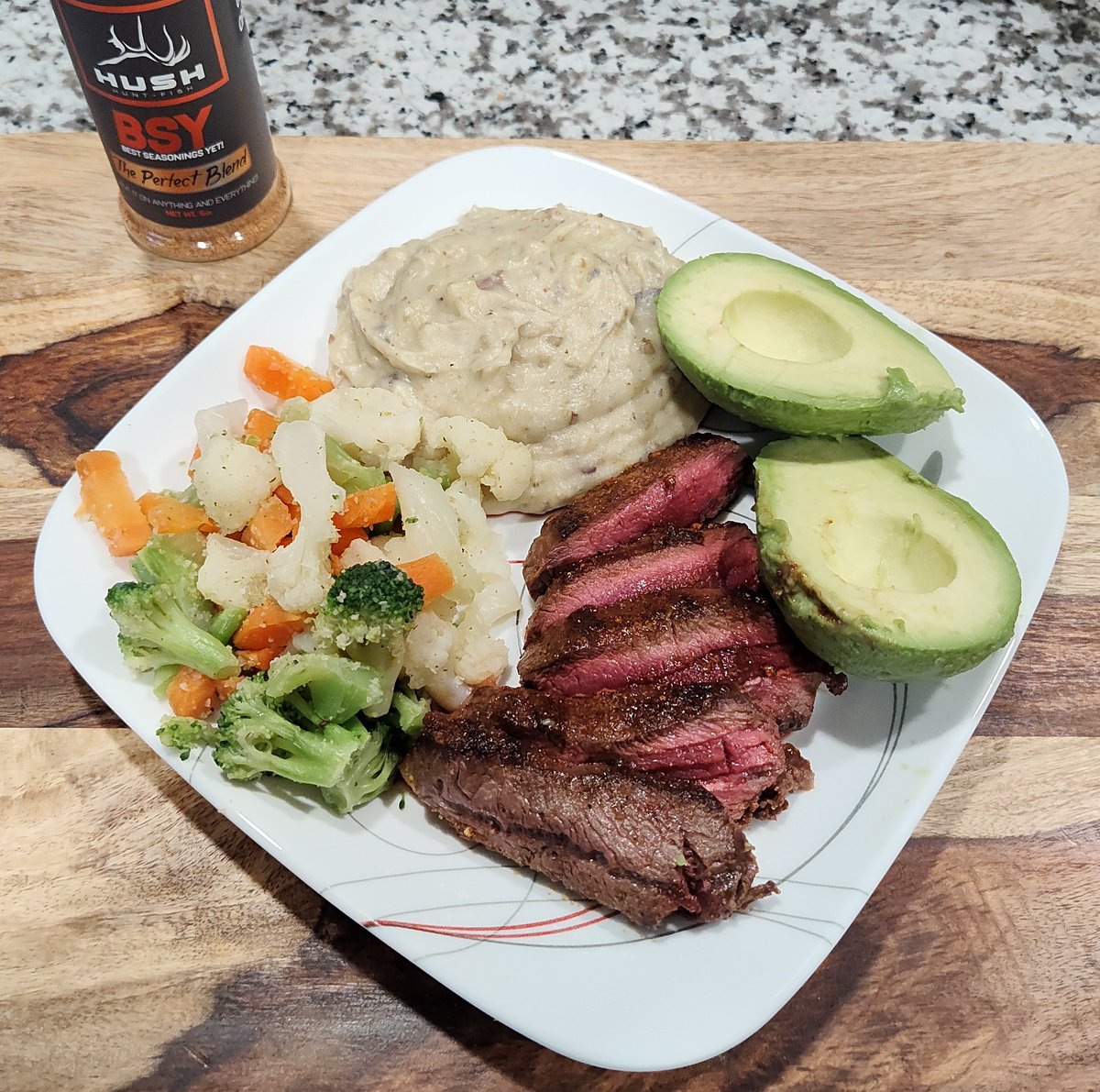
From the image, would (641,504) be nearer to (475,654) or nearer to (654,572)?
(654,572)

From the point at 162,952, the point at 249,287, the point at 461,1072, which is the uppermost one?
the point at 249,287

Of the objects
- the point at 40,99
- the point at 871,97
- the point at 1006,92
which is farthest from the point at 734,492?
the point at 40,99

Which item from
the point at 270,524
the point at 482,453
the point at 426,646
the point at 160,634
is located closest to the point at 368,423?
the point at 482,453

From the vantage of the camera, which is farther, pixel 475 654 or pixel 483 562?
pixel 483 562

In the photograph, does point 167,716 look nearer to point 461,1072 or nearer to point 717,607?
point 461,1072

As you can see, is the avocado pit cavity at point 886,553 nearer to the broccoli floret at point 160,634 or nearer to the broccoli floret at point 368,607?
the broccoli floret at point 368,607

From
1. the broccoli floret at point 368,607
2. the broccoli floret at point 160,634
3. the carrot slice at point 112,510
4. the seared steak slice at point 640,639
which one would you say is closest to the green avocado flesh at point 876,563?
the seared steak slice at point 640,639

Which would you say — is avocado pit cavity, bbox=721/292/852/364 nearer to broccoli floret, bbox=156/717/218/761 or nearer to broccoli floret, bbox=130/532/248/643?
broccoli floret, bbox=130/532/248/643
